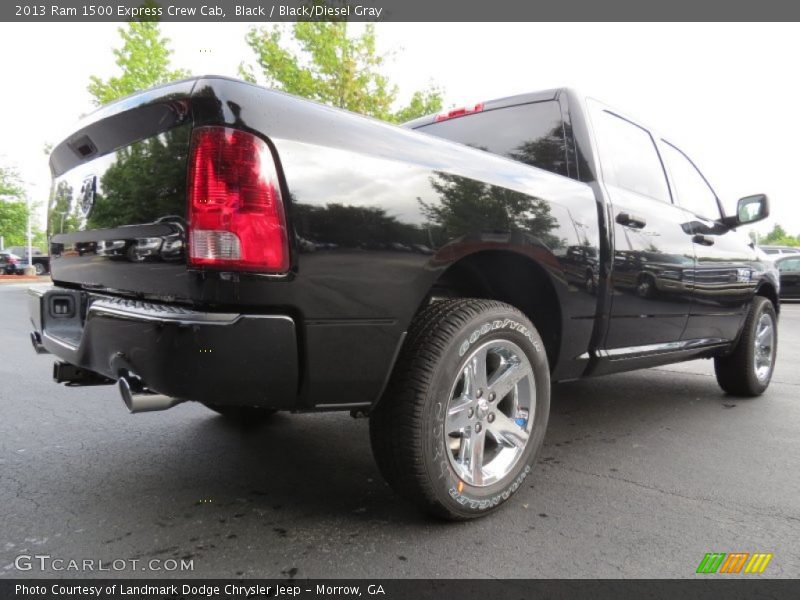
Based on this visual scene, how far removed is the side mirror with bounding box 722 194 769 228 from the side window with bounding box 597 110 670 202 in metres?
0.92

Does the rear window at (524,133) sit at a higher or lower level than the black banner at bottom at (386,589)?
higher

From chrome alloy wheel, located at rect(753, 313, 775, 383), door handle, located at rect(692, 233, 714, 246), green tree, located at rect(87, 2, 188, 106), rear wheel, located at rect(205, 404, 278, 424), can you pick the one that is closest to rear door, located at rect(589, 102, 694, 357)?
door handle, located at rect(692, 233, 714, 246)

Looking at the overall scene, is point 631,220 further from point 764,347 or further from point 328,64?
point 328,64

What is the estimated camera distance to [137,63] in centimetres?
1967

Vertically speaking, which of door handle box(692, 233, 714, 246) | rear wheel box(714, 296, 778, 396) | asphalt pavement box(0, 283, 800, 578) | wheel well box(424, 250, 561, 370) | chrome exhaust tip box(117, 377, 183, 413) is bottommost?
asphalt pavement box(0, 283, 800, 578)

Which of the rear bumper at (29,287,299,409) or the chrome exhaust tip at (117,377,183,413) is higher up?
the rear bumper at (29,287,299,409)

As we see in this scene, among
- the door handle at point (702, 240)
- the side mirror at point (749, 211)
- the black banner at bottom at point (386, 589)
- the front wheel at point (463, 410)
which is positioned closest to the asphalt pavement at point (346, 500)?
the black banner at bottom at point (386, 589)

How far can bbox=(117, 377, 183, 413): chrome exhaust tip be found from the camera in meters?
1.81

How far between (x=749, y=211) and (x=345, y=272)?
362 centimetres

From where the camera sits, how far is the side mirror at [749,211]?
4.16m

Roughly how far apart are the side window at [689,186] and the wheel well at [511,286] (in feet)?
5.64

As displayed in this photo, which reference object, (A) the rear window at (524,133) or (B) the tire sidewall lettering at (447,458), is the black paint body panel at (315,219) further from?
(A) the rear window at (524,133)

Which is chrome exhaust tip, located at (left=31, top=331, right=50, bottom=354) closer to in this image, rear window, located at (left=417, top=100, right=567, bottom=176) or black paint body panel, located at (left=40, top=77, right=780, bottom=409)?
black paint body panel, located at (left=40, top=77, right=780, bottom=409)

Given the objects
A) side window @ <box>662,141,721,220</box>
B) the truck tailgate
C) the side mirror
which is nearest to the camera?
the truck tailgate
